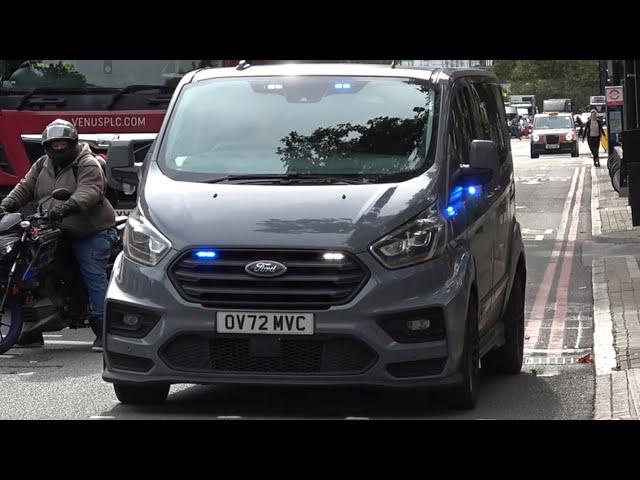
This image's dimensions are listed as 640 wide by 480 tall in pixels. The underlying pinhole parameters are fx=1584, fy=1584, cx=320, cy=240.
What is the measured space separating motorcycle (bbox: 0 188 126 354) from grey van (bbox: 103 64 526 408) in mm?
2471

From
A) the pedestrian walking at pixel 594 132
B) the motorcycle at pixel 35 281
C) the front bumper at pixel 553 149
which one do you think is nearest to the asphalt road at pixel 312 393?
the motorcycle at pixel 35 281

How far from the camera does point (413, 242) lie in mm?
8141

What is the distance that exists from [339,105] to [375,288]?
155 cm

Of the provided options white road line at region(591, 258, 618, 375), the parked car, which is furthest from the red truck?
the parked car

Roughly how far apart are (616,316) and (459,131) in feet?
14.4

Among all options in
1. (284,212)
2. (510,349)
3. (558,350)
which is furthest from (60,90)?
(284,212)

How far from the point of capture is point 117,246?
12.4 meters

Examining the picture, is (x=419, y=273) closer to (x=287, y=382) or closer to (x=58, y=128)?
(x=287, y=382)

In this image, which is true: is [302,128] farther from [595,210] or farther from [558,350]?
[595,210]

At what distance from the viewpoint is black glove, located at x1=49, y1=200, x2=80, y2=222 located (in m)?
11.5

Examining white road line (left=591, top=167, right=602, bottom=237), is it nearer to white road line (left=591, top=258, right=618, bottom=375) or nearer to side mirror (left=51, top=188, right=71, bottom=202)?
white road line (left=591, top=258, right=618, bottom=375)

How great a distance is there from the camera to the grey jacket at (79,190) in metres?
11.7

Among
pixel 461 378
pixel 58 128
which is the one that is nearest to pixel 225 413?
pixel 461 378

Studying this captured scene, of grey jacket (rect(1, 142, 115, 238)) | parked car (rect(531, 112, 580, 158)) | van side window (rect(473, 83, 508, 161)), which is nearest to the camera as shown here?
van side window (rect(473, 83, 508, 161))
